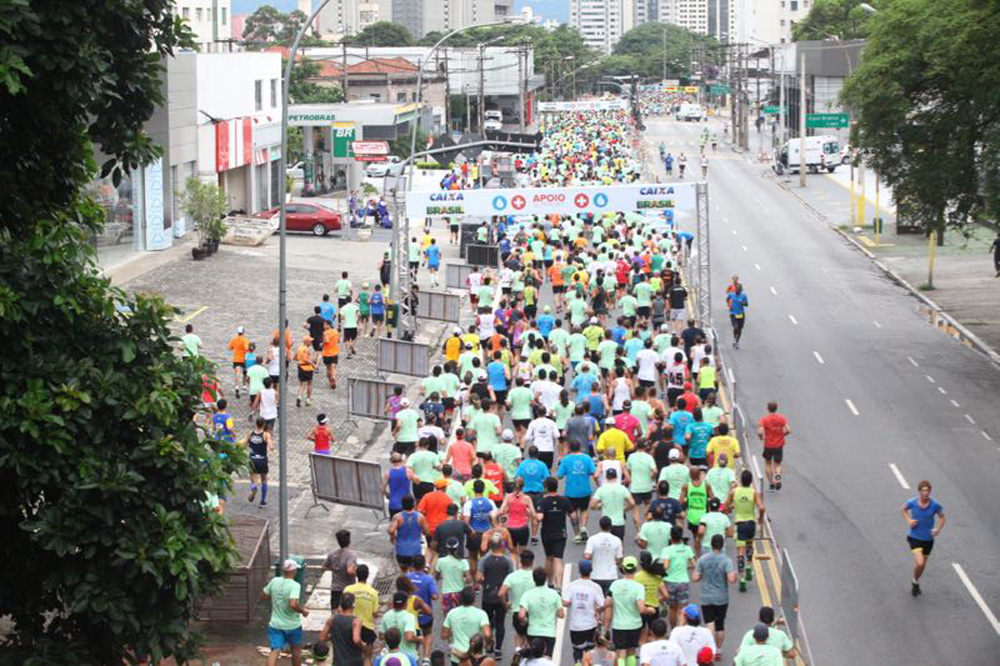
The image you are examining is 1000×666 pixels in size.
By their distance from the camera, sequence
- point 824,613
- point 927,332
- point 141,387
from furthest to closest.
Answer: point 927,332 → point 824,613 → point 141,387

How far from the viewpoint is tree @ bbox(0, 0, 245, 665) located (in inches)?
449

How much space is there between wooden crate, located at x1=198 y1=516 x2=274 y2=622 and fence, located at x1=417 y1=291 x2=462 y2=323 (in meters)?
18.0

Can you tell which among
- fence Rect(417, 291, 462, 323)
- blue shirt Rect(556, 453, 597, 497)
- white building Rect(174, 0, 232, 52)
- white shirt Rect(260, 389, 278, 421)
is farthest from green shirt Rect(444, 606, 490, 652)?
white building Rect(174, 0, 232, 52)

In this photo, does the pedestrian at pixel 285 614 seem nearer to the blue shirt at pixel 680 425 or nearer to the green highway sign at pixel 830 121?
the blue shirt at pixel 680 425

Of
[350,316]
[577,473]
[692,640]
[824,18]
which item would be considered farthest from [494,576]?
[824,18]

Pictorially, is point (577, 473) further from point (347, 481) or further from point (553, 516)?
point (347, 481)

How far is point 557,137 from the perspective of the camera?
102 metres

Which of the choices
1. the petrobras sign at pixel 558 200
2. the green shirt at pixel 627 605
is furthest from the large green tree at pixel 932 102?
the green shirt at pixel 627 605

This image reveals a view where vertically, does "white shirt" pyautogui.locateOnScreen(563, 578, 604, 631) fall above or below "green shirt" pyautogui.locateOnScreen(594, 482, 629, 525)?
below

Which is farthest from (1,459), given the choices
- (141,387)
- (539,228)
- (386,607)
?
(539,228)

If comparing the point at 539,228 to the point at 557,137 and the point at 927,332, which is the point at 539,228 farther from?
the point at 557,137

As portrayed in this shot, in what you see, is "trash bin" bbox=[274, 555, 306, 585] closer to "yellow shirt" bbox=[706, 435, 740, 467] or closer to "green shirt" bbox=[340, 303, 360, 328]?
"yellow shirt" bbox=[706, 435, 740, 467]

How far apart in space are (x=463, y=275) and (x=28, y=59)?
100ft

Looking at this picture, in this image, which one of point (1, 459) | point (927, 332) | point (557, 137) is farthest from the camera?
point (557, 137)
